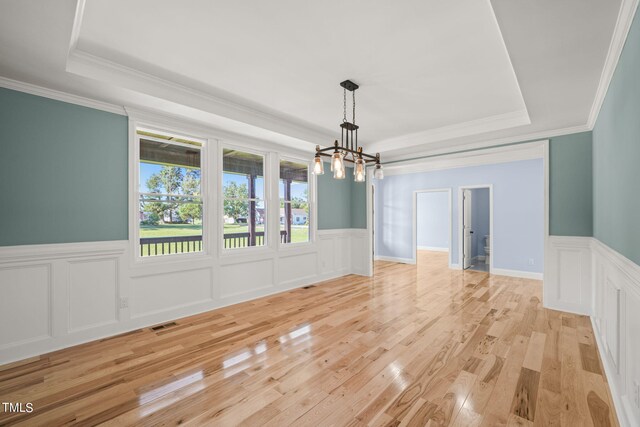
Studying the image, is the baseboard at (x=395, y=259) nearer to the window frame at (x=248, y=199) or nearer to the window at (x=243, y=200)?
the window frame at (x=248, y=199)

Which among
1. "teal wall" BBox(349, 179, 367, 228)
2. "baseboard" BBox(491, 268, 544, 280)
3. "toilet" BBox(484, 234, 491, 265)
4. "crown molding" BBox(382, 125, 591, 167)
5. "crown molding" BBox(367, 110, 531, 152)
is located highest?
"crown molding" BBox(367, 110, 531, 152)

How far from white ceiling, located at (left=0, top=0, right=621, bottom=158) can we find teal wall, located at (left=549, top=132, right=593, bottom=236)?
28 centimetres

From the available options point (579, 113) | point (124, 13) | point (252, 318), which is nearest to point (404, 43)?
point (124, 13)

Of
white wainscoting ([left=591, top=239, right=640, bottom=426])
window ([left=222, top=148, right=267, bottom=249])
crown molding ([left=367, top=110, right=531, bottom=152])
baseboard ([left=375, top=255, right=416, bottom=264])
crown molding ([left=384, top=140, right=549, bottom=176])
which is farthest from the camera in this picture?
baseboard ([left=375, top=255, right=416, bottom=264])

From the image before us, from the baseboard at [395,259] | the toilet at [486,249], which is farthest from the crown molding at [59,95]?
the toilet at [486,249]

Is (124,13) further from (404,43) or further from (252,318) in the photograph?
(252,318)

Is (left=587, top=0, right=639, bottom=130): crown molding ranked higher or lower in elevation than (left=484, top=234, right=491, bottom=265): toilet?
higher

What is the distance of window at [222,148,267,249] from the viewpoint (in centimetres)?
430

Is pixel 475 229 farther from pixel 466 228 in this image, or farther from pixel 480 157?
pixel 480 157

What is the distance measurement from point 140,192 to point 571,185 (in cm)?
572

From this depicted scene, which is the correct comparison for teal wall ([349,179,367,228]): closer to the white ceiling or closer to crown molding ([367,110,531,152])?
crown molding ([367,110,531,152])

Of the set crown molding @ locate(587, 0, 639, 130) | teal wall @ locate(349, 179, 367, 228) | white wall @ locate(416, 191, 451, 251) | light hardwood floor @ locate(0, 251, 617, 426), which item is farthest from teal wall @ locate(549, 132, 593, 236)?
white wall @ locate(416, 191, 451, 251)

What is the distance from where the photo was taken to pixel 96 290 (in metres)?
3.07

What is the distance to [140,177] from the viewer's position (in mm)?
3475
